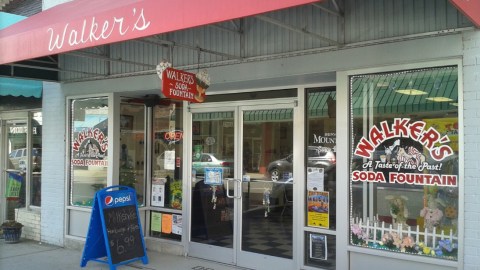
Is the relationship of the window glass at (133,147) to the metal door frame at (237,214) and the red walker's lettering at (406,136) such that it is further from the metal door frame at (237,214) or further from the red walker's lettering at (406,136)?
the red walker's lettering at (406,136)

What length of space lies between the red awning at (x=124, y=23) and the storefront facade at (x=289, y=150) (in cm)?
50

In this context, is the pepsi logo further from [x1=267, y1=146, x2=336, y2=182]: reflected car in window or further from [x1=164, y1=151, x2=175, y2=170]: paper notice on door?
[x1=267, y1=146, x2=336, y2=182]: reflected car in window

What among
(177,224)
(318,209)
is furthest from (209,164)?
(318,209)

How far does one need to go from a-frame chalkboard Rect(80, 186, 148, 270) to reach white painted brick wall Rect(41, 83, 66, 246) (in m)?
1.64

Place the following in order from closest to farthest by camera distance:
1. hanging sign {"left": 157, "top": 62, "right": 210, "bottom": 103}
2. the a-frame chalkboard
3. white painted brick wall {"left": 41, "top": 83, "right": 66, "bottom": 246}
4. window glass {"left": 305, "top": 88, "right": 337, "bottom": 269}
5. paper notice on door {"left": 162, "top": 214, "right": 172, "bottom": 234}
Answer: hanging sign {"left": 157, "top": 62, "right": 210, "bottom": 103} < window glass {"left": 305, "top": 88, "right": 337, "bottom": 269} < the a-frame chalkboard < paper notice on door {"left": 162, "top": 214, "right": 172, "bottom": 234} < white painted brick wall {"left": 41, "top": 83, "right": 66, "bottom": 246}

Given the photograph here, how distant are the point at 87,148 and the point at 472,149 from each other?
5756 mm

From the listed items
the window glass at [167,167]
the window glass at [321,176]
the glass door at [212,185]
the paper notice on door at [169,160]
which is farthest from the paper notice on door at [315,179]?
the paper notice on door at [169,160]

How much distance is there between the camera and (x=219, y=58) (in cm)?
602

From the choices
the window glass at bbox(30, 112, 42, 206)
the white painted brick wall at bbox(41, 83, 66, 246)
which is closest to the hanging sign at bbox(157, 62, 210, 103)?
the white painted brick wall at bbox(41, 83, 66, 246)

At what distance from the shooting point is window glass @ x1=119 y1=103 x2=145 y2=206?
24.7 ft

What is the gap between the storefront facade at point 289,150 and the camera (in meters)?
4.40

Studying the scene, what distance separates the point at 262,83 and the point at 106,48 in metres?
2.77

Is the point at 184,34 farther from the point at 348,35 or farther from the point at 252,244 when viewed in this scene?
the point at 252,244

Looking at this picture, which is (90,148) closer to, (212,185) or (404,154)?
(212,185)
